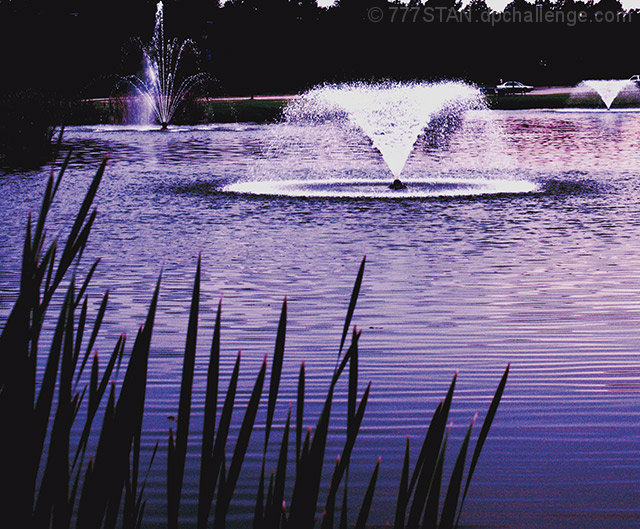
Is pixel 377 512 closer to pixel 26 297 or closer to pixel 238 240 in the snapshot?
pixel 26 297

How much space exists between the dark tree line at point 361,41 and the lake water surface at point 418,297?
59319 mm

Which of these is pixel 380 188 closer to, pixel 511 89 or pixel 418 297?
pixel 418 297

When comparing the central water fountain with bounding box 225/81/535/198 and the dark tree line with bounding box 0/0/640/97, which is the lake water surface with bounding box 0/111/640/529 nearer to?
the central water fountain with bounding box 225/81/535/198

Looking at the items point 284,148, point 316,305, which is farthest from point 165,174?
point 316,305

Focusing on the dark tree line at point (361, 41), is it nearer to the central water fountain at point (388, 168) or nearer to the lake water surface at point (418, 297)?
the central water fountain at point (388, 168)

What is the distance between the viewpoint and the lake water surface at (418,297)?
5168 mm

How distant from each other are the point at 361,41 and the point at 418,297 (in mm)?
88293

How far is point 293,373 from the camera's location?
6793 millimetres

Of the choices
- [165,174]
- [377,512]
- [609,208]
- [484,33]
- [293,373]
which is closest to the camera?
[377,512]

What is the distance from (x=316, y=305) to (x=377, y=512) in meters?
4.15

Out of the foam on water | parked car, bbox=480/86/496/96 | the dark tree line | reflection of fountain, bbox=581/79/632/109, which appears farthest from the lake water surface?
parked car, bbox=480/86/496/96

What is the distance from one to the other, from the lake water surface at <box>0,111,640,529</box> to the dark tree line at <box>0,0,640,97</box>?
5932 centimetres

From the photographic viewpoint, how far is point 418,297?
8930mm

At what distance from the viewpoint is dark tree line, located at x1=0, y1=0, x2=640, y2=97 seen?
82.8 metres
